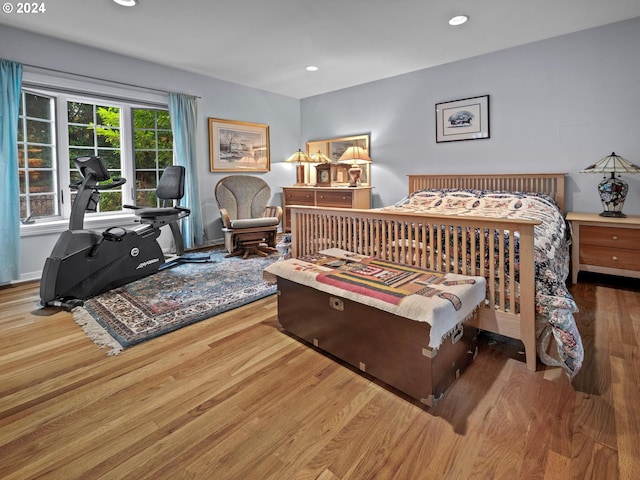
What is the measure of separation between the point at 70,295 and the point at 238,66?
10.4 ft

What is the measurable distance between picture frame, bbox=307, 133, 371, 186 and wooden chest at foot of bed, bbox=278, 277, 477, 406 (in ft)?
11.7

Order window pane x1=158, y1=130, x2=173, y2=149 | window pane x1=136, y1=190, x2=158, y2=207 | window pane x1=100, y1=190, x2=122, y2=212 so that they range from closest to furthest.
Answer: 1. window pane x1=100, y1=190, x2=122, y2=212
2. window pane x1=136, y1=190, x2=158, y2=207
3. window pane x1=158, y1=130, x2=173, y2=149

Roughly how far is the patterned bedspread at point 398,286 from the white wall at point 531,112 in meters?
2.68

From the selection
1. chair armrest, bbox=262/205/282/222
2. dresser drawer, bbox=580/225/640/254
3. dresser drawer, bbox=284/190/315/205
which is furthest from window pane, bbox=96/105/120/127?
dresser drawer, bbox=580/225/640/254

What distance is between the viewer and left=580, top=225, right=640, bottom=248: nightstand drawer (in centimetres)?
303

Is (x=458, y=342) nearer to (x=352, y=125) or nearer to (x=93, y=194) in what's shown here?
(x=93, y=194)

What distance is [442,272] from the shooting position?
2.09 metres

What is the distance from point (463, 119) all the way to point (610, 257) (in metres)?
2.16

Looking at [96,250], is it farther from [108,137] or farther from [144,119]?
[144,119]

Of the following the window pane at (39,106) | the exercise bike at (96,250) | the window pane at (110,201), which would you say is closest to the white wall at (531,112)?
the exercise bike at (96,250)

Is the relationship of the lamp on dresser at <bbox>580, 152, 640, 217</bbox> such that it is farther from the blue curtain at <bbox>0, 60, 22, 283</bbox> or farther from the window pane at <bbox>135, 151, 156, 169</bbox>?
the blue curtain at <bbox>0, 60, 22, 283</bbox>

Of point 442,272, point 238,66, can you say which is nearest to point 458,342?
point 442,272

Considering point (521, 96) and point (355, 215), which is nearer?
point (355, 215)

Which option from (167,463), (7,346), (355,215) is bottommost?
(167,463)
